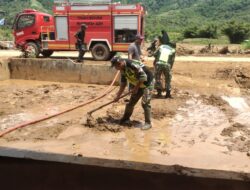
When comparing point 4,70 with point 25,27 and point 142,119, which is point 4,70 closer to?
point 25,27

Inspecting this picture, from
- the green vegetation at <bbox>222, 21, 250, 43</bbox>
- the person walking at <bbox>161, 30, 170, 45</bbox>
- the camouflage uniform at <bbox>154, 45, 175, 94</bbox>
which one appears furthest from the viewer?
the green vegetation at <bbox>222, 21, 250, 43</bbox>

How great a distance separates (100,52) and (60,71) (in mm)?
2205

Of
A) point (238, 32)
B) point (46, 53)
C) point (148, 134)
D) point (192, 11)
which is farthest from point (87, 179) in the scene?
point (192, 11)

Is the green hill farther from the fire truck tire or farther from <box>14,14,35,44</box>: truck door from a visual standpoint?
<box>14,14,35,44</box>: truck door

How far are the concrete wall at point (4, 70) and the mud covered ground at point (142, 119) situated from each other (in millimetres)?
939

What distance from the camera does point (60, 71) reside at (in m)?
13.8

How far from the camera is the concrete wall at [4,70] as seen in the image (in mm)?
14023

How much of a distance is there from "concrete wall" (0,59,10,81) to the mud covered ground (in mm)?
939

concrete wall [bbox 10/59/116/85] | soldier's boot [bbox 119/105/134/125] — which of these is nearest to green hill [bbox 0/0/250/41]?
concrete wall [bbox 10/59/116/85]

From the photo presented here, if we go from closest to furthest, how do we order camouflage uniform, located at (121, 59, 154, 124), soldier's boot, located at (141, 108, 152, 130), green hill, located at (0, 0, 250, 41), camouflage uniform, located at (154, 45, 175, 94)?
camouflage uniform, located at (121, 59, 154, 124) → soldier's boot, located at (141, 108, 152, 130) → camouflage uniform, located at (154, 45, 175, 94) → green hill, located at (0, 0, 250, 41)

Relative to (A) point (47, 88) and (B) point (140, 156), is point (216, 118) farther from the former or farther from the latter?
(A) point (47, 88)

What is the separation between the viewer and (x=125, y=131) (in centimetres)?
756

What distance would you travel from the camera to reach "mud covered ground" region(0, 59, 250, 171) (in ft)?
22.0

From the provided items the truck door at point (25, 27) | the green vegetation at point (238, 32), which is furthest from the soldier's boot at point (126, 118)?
the green vegetation at point (238, 32)
